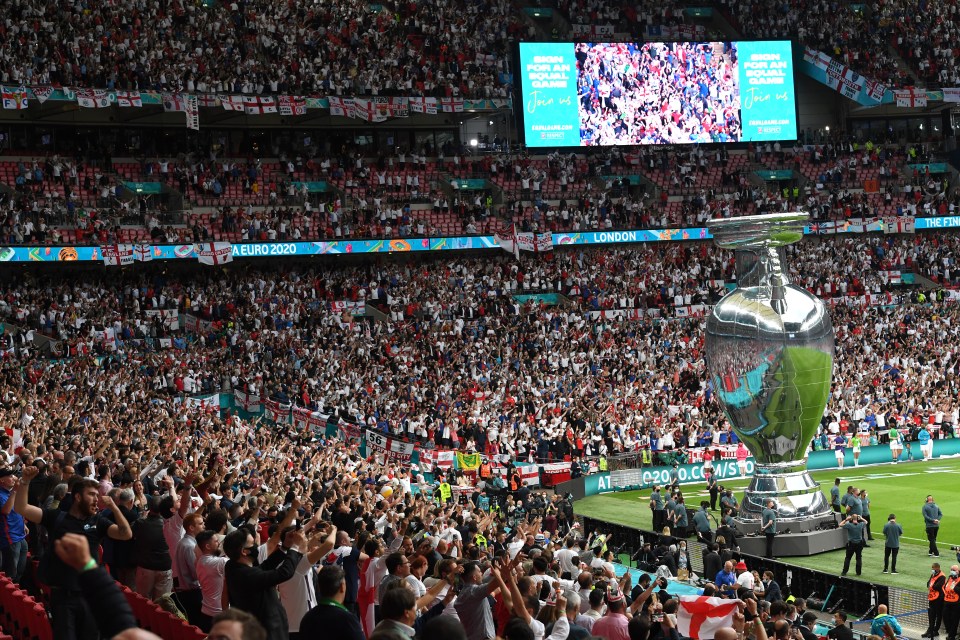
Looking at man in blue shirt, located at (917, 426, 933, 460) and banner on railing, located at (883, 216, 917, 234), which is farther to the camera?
banner on railing, located at (883, 216, 917, 234)

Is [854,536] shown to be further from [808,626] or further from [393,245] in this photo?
[393,245]

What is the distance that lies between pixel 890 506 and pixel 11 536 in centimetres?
2512

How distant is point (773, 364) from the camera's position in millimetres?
25422

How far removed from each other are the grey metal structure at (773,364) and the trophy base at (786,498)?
0.02 metres

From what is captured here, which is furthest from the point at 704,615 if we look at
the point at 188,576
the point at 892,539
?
the point at 892,539

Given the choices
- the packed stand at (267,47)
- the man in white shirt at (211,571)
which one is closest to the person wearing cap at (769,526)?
the man in white shirt at (211,571)

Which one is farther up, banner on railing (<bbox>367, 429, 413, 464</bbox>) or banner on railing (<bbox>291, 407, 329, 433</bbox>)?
banner on railing (<bbox>291, 407, 329, 433</bbox>)

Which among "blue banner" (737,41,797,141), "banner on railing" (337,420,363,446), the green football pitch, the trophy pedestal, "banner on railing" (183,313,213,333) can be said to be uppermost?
"blue banner" (737,41,797,141)

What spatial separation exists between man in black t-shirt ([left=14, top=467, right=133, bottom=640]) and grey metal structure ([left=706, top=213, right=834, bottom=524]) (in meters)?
18.2

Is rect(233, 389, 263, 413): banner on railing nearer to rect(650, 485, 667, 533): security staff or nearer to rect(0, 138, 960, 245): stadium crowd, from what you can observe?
rect(0, 138, 960, 245): stadium crowd

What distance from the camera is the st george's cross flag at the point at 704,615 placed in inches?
528

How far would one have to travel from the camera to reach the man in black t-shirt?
879cm

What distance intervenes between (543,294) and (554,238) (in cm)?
246

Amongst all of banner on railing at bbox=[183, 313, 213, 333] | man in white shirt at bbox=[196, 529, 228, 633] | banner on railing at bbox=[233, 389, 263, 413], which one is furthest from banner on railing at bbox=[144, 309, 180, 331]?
man in white shirt at bbox=[196, 529, 228, 633]
